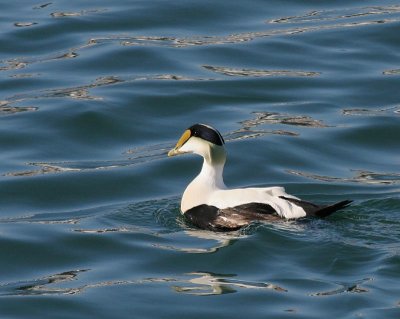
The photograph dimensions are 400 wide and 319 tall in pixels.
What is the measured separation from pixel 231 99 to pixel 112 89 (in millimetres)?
1482

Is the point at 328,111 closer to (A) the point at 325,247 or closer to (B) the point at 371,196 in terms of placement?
(B) the point at 371,196

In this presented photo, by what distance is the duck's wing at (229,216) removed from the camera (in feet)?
41.8

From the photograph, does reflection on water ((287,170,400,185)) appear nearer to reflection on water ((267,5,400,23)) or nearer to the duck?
the duck

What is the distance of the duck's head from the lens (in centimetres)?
1333

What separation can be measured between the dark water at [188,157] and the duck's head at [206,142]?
0.64 meters

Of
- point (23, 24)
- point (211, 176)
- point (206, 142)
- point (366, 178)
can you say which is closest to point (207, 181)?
point (211, 176)

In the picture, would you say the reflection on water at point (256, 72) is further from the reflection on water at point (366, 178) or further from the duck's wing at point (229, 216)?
the duck's wing at point (229, 216)

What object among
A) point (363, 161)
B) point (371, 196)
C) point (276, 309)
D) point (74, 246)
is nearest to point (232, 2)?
point (363, 161)

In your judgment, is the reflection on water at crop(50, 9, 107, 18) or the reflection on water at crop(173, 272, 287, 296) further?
A: the reflection on water at crop(50, 9, 107, 18)

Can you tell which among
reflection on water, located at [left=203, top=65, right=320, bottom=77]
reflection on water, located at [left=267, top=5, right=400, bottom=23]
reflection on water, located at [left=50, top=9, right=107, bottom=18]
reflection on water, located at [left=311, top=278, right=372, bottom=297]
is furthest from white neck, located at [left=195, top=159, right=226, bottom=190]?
reflection on water, located at [left=50, top=9, right=107, bottom=18]

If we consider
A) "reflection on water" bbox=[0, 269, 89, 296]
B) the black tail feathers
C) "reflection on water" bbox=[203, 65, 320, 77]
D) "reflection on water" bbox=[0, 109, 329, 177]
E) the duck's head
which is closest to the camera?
"reflection on water" bbox=[0, 269, 89, 296]

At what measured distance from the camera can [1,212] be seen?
13797 millimetres

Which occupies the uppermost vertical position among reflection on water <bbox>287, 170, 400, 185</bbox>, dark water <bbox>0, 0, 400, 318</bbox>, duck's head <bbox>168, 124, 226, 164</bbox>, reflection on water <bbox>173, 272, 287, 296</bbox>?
duck's head <bbox>168, 124, 226, 164</bbox>

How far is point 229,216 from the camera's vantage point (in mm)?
12898
